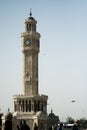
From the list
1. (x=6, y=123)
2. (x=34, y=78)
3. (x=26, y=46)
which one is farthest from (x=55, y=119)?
(x=6, y=123)

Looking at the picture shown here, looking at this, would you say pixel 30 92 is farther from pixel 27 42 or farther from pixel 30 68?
pixel 27 42

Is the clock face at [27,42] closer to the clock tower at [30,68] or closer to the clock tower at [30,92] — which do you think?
the clock tower at [30,92]

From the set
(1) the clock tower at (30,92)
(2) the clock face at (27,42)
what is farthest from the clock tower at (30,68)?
(2) the clock face at (27,42)

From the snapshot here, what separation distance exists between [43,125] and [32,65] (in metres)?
13.0

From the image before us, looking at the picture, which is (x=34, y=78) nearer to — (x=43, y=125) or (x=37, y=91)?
(x=37, y=91)

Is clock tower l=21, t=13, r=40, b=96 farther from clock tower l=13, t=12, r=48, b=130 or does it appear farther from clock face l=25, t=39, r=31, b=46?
clock face l=25, t=39, r=31, b=46

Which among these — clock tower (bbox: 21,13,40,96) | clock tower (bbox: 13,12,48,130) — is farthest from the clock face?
clock tower (bbox: 21,13,40,96)

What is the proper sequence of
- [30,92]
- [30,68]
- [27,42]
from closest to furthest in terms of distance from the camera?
[30,92], [30,68], [27,42]

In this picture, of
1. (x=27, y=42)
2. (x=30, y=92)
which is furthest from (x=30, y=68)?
(x=27, y=42)

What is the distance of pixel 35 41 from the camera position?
97812 millimetres

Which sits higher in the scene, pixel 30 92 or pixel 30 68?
pixel 30 68

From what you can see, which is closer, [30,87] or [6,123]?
[6,123]

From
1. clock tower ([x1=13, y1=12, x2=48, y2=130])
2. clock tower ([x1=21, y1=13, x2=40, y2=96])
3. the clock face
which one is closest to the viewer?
Result: clock tower ([x1=13, y1=12, x2=48, y2=130])

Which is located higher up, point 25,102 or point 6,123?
point 25,102
